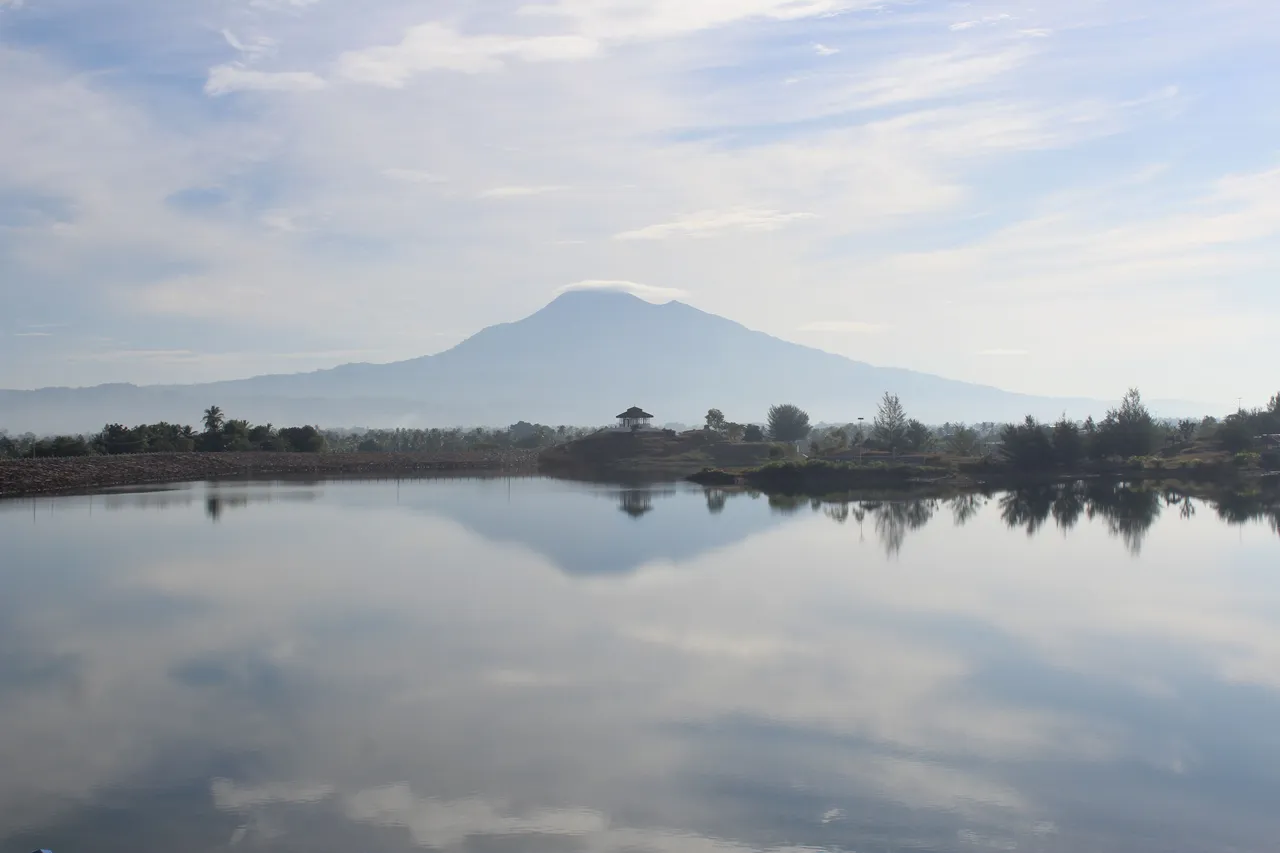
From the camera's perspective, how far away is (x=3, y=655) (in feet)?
45.5

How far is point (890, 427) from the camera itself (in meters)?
73.1

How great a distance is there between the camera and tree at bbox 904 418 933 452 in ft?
230

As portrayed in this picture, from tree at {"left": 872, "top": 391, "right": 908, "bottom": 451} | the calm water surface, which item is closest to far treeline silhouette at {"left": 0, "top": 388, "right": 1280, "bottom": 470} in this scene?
tree at {"left": 872, "top": 391, "right": 908, "bottom": 451}

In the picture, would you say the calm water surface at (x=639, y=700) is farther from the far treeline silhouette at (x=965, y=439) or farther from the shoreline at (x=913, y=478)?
the far treeline silhouette at (x=965, y=439)

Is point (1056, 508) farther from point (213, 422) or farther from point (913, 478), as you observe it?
point (213, 422)

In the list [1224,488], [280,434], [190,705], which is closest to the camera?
[190,705]

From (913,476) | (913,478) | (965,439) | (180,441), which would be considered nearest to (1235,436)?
(965,439)

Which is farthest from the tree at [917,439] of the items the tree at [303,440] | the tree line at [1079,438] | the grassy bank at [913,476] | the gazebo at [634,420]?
the tree at [303,440]

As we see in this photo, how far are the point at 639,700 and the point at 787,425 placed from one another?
245ft

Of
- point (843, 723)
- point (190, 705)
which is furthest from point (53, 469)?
point (843, 723)

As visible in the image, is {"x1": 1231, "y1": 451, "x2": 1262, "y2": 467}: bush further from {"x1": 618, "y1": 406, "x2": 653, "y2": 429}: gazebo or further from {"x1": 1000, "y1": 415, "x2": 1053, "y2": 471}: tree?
{"x1": 618, "y1": 406, "x2": 653, "y2": 429}: gazebo

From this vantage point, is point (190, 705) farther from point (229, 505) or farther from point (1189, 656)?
point (229, 505)

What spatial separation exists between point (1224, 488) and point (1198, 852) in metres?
47.3

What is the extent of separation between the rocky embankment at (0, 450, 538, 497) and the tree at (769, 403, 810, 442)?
2003 centimetres
